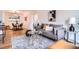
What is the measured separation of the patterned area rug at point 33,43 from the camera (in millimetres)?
2736

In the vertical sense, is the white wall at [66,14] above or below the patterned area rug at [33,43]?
above

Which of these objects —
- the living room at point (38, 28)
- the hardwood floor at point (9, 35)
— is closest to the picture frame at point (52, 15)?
the living room at point (38, 28)

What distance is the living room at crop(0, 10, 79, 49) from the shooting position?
8.88ft

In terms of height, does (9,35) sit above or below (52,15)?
below

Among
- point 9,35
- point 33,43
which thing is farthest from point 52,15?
point 9,35

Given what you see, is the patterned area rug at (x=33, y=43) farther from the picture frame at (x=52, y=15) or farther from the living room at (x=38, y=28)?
the picture frame at (x=52, y=15)

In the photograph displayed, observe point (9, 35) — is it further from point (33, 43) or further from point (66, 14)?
point (66, 14)

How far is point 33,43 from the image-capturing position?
9.04 feet

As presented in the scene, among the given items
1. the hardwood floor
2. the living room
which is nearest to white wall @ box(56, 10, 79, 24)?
the living room

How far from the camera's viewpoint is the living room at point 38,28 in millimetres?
2707

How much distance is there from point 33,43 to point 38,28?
309mm
